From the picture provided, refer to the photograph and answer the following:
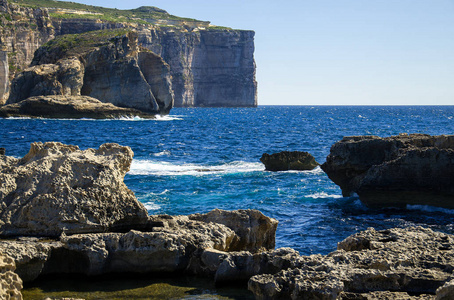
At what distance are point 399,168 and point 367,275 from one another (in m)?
10.4

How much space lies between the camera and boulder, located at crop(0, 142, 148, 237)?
8.73 meters

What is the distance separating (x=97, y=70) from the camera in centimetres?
8188

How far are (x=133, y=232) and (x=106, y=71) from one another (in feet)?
254

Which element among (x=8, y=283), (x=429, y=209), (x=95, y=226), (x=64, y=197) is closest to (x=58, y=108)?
(x=429, y=209)

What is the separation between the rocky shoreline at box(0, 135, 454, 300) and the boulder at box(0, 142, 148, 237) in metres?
0.02

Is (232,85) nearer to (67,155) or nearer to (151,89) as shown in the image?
(151,89)

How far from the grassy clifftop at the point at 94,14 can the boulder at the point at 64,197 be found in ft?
413

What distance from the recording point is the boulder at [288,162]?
27609 millimetres

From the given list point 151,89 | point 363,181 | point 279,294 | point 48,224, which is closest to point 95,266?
point 48,224

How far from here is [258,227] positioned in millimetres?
9758

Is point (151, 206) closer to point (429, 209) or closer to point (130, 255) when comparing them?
point (130, 255)

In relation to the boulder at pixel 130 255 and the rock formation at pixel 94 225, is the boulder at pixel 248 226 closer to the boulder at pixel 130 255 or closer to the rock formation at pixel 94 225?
Answer: the rock formation at pixel 94 225

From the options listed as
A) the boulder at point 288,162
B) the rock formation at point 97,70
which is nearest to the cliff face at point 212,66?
the rock formation at point 97,70

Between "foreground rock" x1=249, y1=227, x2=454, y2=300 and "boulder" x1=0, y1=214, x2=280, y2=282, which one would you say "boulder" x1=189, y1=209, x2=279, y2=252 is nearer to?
"boulder" x1=0, y1=214, x2=280, y2=282
